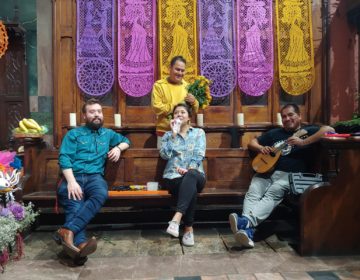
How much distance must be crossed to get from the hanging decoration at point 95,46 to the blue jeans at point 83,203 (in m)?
1.90

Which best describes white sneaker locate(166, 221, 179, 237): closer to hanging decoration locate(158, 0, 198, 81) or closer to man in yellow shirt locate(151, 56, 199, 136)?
man in yellow shirt locate(151, 56, 199, 136)

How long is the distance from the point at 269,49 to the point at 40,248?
3.75 meters

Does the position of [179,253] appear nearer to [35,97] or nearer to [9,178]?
[9,178]

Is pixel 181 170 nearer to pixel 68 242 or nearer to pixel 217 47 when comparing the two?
pixel 68 242

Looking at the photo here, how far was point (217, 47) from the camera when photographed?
16.3 ft

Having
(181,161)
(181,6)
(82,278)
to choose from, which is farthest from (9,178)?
(181,6)

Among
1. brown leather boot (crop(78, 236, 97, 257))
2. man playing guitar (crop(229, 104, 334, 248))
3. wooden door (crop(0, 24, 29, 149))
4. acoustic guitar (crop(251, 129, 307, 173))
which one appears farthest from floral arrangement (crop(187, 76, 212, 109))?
wooden door (crop(0, 24, 29, 149))

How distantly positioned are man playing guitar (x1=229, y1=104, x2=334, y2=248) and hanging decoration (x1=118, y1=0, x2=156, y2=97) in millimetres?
1962

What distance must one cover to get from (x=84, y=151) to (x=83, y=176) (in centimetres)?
24

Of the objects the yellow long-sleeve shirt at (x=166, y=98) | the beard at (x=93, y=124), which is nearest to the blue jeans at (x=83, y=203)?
the beard at (x=93, y=124)

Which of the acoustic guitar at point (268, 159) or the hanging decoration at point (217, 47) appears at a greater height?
the hanging decoration at point (217, 47)

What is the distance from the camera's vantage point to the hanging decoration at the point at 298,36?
16.2 ft

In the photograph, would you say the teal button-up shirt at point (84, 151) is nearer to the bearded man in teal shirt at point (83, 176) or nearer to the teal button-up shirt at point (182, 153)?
the bearded man in teal shirt at point (83, 176)

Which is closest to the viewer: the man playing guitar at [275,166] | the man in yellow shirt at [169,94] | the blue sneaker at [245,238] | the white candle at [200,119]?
the blue sneaker at [245,238]
